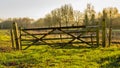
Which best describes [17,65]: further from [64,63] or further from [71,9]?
[71,9]

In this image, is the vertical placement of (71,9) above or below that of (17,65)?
above

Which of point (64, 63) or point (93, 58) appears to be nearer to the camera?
point (64, 63)

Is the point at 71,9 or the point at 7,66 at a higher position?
the point at 71,9

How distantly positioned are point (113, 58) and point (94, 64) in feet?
5.36

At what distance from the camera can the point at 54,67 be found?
29.7 ft

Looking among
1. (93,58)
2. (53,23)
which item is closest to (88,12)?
(53,23)

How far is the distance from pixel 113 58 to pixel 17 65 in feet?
15.7

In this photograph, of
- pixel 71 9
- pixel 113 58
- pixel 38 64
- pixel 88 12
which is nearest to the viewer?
pixel 38 64

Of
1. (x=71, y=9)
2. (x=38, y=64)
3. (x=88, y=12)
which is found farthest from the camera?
(x=71, y=9)

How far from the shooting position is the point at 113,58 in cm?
1059

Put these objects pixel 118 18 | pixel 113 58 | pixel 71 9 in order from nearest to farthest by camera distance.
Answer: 1. pixel 113 58
2. pixel 71 9
3. pixel 118 18

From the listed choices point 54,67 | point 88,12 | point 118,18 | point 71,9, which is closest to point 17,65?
point 54,67

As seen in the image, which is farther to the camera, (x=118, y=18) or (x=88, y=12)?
(x=118, y=18)

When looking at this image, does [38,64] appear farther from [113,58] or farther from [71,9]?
[71,9]
